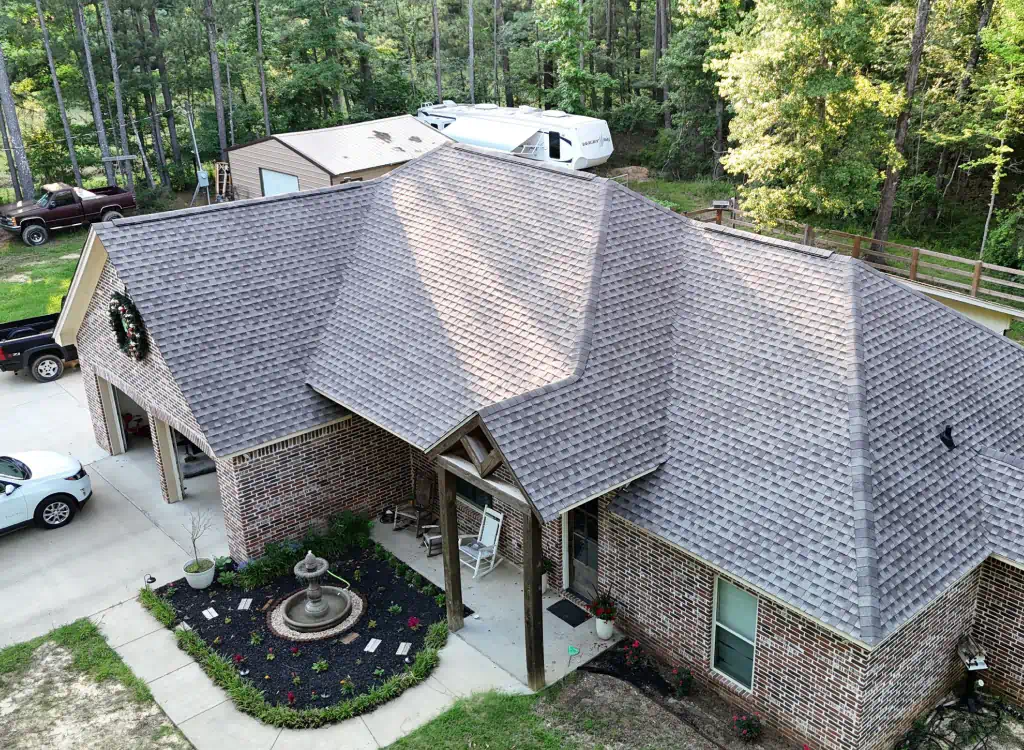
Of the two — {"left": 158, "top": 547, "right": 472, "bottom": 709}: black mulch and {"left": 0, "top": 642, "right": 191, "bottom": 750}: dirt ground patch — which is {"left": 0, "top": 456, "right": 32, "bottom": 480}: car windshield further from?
{"left": 0, "top": 642, "right": 191, "bottom": 750}: dirt ground patch

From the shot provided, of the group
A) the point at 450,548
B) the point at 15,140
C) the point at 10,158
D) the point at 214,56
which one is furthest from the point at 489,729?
the point at 214,56

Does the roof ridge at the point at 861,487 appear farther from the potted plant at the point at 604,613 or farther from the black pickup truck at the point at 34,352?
the black pickup truck at the point at 34,352

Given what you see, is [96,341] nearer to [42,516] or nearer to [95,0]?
[42,516]

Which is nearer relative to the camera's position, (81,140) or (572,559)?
(572,559)

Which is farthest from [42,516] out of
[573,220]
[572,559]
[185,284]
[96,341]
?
[573,220]

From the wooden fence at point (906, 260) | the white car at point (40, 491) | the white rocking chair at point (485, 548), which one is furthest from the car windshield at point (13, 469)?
the wooden fence at point (906, 260)

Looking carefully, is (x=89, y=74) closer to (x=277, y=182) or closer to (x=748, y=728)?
(x=277, y=182)
